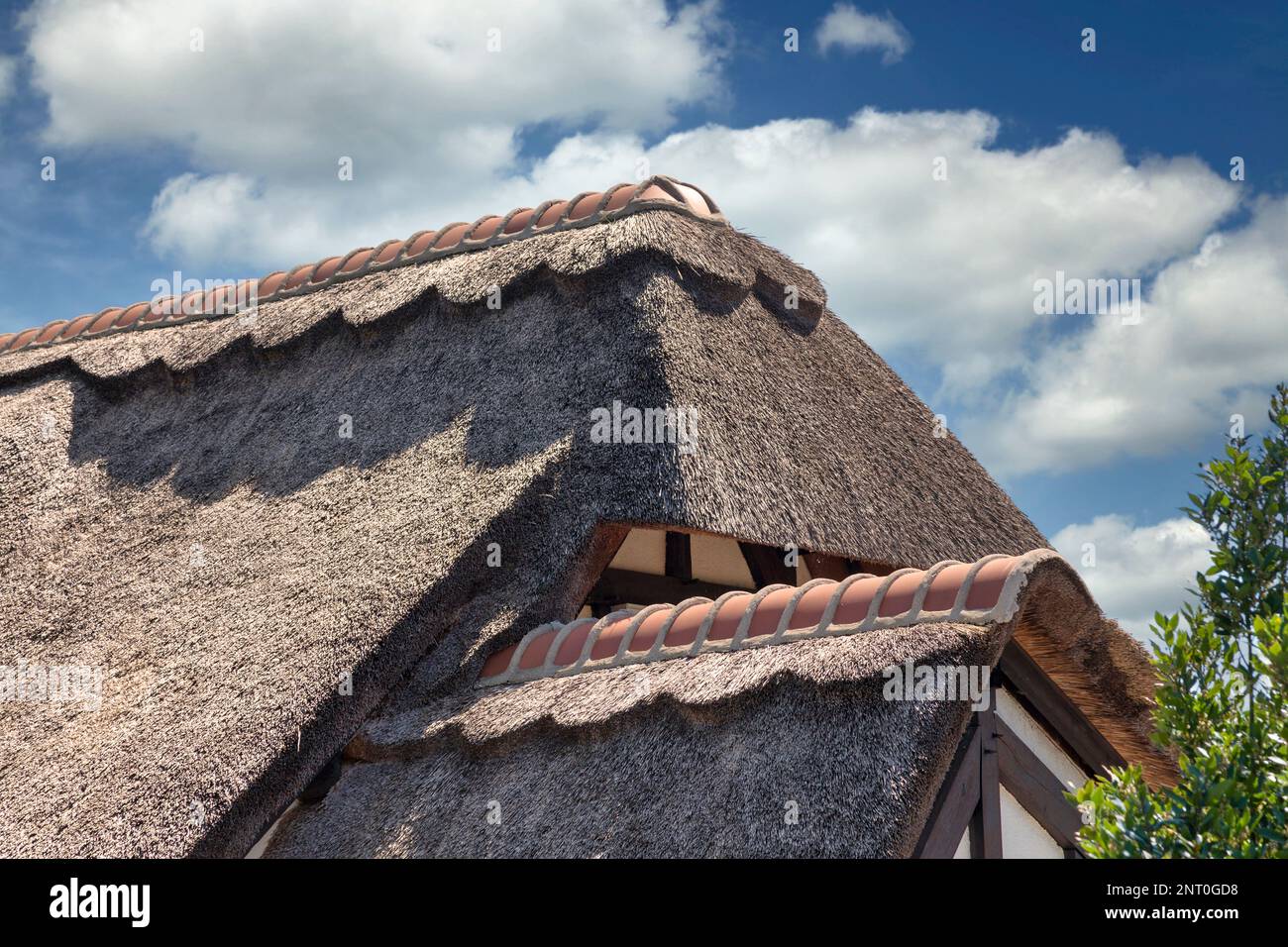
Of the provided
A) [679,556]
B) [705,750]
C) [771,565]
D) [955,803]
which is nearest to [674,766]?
[705,750]

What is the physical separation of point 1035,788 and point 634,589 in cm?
285

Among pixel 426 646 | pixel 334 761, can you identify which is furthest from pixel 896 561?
pixel 334 761

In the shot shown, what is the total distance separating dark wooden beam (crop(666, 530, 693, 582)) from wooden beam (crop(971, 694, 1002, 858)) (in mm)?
3011

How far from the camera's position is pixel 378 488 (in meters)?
6.86

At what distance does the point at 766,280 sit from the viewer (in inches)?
326

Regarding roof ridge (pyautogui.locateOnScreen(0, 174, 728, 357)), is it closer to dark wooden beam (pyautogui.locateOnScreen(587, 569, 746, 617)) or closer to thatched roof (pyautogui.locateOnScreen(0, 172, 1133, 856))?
thatched roof (pyautogui.locateOnScreen(0, 172, 1133, 856))

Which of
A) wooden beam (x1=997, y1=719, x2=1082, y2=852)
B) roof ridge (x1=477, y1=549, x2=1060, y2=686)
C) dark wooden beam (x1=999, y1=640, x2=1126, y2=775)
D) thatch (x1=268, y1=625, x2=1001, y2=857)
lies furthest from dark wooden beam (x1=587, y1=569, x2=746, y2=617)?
wooden beam (x1=997, y1=719, x2=1082, y2=852)

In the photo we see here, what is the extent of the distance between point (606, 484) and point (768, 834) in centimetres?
239

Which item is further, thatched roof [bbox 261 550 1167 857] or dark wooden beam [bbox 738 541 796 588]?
dark wooden beam [bbox 738 541 796 588]

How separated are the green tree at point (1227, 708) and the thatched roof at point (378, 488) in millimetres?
2790

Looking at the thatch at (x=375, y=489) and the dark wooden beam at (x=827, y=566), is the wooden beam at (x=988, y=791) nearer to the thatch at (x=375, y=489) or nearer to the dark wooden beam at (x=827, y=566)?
the thatch at (x=375, y=489)

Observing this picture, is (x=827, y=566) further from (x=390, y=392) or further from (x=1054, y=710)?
(x=390, y=392)

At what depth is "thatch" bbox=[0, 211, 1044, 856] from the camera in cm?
566
